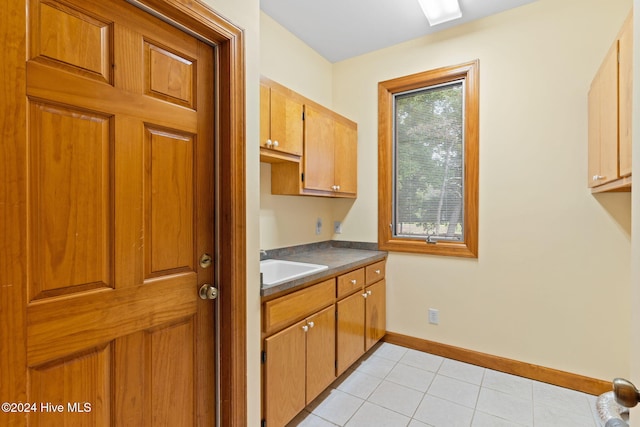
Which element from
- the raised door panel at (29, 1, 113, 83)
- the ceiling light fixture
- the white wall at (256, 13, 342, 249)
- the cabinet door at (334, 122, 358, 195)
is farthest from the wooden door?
the ceiling light fixture

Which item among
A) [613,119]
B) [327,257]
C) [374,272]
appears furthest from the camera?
[374,272]

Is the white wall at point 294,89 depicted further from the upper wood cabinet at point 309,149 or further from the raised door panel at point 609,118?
the raised door panel at point 609,118

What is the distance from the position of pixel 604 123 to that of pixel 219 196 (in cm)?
216

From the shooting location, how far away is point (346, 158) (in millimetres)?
2801

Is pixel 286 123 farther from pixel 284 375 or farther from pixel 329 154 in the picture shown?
pixel 284 375

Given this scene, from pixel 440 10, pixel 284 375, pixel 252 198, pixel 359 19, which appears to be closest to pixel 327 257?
pixel 284 375

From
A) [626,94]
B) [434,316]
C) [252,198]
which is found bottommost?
[434,316]

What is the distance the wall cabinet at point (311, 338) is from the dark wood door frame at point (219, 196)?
0.22 metres

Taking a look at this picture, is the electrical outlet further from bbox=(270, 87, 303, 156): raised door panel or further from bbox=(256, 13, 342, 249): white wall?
bbox=(270, 87, 303, 156): raised door panel

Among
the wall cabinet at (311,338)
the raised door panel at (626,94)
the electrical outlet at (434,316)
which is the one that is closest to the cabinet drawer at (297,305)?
the wall cabinet at (311,338)

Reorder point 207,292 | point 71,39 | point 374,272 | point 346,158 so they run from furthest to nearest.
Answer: point 346,158 < point 374,272 < point 207,292 < point 71,39

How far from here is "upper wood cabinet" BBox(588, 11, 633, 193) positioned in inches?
55.4

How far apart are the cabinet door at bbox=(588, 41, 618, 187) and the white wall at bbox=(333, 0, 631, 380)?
0.16 m

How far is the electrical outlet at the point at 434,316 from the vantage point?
8.67ft
